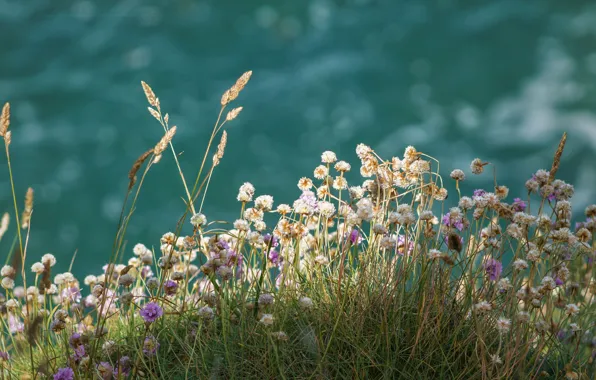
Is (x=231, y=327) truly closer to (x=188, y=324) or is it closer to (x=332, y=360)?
(x=188, y=324)

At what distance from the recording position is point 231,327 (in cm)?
241

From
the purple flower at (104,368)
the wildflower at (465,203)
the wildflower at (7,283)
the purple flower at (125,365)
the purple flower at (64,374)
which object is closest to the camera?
the purple flower at (104,368)

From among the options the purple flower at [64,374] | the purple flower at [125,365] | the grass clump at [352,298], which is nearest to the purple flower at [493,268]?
the grass clump at [352,298]

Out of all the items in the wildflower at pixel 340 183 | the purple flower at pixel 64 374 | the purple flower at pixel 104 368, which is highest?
the wildflower at pixel 340 183

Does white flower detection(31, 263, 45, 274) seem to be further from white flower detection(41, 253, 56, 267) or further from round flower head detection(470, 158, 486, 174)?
round flower head detection(470, 158, 486, 174)

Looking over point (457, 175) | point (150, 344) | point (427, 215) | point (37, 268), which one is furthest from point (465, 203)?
point (37, 268)

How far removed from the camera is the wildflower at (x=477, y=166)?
2529 mm

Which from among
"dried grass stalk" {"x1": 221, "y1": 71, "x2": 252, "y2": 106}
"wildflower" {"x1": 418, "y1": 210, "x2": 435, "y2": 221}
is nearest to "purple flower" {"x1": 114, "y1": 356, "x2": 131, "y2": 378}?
"dried grass stalk" {"x1": 221, "y1": 71, "x2": 252, "y2": 106}

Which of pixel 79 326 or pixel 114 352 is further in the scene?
pixel 79 326

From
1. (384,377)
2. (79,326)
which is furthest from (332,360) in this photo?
(79,326)

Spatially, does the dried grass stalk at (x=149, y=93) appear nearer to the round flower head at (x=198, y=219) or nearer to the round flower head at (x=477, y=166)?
the round flower head at (x=198, y=219)

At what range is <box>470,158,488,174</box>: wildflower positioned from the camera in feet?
8.30

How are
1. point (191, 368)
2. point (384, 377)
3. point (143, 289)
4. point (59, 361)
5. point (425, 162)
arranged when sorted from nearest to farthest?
point (384, 377) → point (191, 368) → point (425, 162) → point (59, 361) → point (143, 289)

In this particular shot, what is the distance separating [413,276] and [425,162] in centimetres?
43
